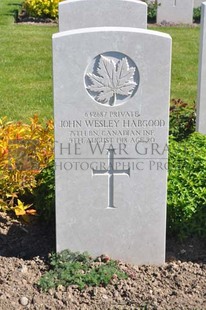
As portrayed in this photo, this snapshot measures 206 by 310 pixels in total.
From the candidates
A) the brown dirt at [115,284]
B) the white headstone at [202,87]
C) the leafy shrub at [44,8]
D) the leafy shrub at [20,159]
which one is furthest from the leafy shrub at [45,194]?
the leafy shrub at [44,8]

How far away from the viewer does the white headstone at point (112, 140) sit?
4.21m

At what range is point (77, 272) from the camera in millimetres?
4527

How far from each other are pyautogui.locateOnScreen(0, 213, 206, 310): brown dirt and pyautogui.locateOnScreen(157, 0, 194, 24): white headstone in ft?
35.8

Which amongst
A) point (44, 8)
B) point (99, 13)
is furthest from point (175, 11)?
point (99, 13)

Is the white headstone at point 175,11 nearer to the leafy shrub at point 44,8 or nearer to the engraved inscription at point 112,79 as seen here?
the leafy shrub at point 44,8

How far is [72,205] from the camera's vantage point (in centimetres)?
456

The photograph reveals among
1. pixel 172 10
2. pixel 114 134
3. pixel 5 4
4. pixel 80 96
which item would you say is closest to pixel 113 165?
pixel 114 134

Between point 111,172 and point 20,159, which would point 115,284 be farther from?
point 20,159

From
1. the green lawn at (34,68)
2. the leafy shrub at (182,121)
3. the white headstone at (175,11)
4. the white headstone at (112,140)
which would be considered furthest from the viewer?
the white headstone at (175,11)

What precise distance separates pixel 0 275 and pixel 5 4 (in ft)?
48.0

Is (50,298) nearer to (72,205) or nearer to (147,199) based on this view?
(72,205)

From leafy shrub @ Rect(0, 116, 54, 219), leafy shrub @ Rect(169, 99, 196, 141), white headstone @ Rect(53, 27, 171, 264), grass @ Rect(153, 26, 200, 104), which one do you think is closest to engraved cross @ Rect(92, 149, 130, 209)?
white headstone @ Rect(53, 27, 171, 264)

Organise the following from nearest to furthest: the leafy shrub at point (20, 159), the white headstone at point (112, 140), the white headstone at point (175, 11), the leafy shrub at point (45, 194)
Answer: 1. the white headstone at point (112, 140)
2. the leafy shrub at point (45, 194)
3. the leafy shrub at point (20, 159)
4. the white headstone at point (175, 11)

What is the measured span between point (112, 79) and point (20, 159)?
1.53 metres
